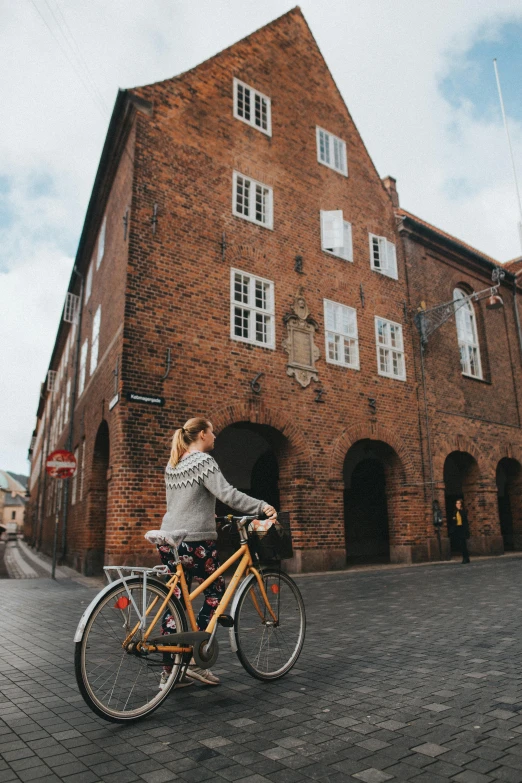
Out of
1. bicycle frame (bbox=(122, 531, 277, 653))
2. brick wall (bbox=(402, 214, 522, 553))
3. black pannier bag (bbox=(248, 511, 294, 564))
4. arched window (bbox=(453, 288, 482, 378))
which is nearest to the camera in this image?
bicycle frame (bbox=(122, 531, 277, 653))

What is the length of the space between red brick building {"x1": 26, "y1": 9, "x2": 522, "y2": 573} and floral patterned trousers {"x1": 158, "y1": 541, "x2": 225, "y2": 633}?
22.0 feet

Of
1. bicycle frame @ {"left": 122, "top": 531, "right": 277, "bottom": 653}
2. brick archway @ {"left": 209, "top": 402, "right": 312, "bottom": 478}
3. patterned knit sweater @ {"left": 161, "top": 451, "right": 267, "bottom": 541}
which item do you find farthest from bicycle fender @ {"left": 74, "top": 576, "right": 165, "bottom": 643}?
brick archway @ {"left": 209, "top": 402, "right": 312, "bottom": 478}

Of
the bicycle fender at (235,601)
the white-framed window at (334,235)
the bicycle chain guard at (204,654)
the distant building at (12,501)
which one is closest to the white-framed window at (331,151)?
the white-framed window at (334,235)

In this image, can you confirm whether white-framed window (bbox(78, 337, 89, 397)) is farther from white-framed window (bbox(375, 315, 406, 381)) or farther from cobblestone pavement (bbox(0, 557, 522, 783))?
cobblestone pavement (bbox(0, 557, 522, 783))

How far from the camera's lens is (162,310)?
39.0 ft

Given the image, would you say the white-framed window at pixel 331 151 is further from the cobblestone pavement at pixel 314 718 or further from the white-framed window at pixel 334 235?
the cobblestone pavement at pixel 314 718

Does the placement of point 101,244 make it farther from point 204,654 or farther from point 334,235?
point 204,654

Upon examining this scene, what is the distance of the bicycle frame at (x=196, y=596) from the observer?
11.2 ft

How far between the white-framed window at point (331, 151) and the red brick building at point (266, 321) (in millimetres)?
68

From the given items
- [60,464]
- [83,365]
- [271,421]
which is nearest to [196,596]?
[271,421]

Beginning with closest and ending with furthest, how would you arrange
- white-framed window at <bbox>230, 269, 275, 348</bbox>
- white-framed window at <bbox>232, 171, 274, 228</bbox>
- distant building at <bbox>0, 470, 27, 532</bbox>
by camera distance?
white-framed window at <bbox>230, 269, 275, 348</bbox>
white-framed window at <bbox>232, 171, 274, 228</bbox>
distant building at <bbox>0, 470, 27, 532</bbox>

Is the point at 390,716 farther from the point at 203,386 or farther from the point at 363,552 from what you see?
the point at 363,552

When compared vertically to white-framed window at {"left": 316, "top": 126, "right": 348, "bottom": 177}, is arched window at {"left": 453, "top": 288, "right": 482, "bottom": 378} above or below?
below

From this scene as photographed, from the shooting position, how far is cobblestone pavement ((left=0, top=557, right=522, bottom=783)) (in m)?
2.68
